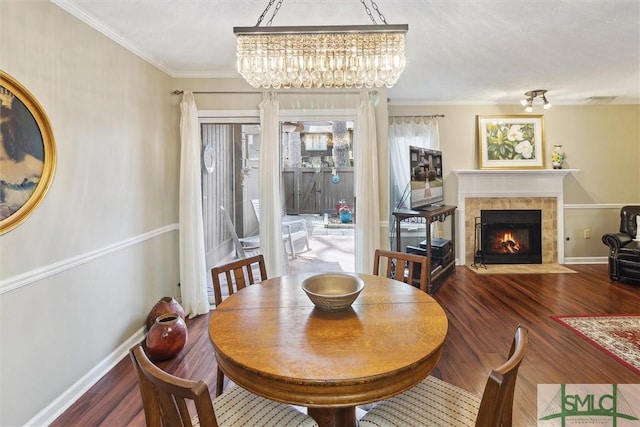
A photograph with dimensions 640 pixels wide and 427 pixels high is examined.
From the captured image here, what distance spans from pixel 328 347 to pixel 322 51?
1571mm

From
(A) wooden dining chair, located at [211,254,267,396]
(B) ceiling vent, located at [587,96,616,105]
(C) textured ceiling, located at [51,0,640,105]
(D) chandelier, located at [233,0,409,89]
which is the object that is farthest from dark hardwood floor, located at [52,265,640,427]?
(B) ceiling vent, located at [587,96,616,105]

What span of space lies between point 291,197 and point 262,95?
3.69 ft

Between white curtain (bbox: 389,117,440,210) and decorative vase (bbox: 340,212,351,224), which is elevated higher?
white curtain (bbox: 389,117,440,210)

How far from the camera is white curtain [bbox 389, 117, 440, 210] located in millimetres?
4977

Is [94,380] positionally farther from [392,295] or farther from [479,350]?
[479,350]

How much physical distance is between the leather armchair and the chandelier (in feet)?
14.0

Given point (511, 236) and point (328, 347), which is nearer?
point (328, 347)

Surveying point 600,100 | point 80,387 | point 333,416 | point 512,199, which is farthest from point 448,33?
point 600,100

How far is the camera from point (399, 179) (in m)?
4.99

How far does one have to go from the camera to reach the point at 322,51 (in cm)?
186

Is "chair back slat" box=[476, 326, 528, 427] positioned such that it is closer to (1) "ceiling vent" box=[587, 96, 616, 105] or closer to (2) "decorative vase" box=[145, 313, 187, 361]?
(2) "decorative vase" box=[145, 313, 187, 361]

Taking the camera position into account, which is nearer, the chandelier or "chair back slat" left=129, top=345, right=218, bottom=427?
"chair back slat" left=129, top=345, right=218, bottom=427

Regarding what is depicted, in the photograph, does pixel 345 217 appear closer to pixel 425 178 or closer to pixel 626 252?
pixel 425 178

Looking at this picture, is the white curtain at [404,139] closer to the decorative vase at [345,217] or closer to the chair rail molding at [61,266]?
the decorative vase at [345,217]
